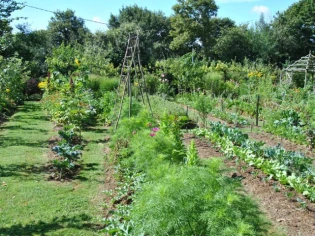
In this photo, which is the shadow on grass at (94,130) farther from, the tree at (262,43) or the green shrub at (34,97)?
the tree at (262,43)

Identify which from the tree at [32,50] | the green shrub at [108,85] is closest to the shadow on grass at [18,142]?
the green shrub at [108,85]

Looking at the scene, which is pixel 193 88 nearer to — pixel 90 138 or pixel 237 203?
pixel 90 138

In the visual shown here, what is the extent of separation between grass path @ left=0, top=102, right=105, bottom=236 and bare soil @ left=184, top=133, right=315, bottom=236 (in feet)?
7.80

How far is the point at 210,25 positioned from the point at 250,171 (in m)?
28.8

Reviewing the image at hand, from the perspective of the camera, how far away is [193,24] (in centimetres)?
3139

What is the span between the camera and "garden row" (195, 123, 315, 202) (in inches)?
208

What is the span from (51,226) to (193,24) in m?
29.2

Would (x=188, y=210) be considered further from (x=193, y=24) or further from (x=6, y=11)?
(x=193, y=24)

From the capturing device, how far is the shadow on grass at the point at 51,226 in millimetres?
4352

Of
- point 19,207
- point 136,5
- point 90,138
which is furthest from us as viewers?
point 136,5

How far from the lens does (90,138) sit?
9.51 metres

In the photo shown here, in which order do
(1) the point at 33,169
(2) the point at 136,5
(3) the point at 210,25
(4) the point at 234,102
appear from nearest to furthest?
(1) the point at 33,169 → (4) the point at 234,102 → (3) the point at 210,25 → (2) the point at 136,5

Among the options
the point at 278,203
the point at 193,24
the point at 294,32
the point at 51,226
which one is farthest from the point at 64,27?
the point at 278,203

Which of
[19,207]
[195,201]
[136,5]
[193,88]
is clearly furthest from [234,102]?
[136,5]
